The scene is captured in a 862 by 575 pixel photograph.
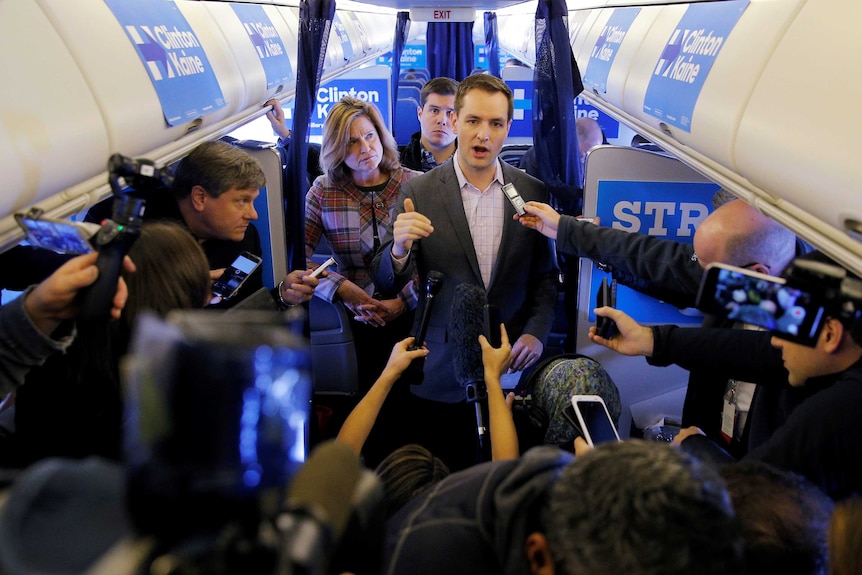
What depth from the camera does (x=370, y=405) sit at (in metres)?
1.83

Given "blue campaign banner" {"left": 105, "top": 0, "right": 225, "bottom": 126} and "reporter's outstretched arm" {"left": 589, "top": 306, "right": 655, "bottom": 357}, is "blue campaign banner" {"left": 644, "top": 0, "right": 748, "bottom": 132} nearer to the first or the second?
"reporter's outstretched arm" {"left": 589, "top": 306, "right": 655, "bottom": 357}

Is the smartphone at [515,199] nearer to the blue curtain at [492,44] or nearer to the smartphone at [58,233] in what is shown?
the smartphone at [58,233]

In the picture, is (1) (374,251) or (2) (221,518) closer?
(2) (221,518)

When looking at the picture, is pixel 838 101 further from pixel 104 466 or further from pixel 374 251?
pixel 374 251

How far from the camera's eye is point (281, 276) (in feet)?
9.50

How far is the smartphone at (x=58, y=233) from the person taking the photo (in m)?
1.21

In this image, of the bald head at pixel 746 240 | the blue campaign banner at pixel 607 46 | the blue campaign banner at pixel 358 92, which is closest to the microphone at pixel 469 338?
the bald head at pixel 746 240

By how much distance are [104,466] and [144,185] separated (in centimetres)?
81

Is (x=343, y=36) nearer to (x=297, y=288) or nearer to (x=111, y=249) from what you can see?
(x=297, y=288)

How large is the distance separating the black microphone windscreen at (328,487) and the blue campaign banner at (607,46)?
117 inches

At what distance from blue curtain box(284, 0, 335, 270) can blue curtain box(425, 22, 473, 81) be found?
5856 mm

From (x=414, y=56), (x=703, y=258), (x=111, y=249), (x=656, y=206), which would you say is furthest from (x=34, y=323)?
(x=414, y=56)

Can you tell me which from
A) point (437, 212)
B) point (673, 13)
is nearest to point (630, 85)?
point (673, 13)

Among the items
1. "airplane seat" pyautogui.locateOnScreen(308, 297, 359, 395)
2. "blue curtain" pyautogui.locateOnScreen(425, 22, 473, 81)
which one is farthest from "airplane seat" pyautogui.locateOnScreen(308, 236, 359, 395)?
"blue curtain" pyautogui.locateOnScreen(425, 22, 473, 81)
